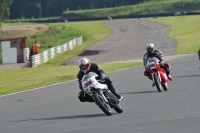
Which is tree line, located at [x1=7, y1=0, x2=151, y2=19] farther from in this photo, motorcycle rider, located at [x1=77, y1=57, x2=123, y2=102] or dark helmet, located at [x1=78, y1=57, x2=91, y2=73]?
dark helmet, located at [x1=78, y1=57, x2=91, y2=73]

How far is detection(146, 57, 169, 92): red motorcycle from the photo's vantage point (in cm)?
1758

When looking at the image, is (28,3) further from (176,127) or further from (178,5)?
(176,127)

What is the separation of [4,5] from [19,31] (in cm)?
520

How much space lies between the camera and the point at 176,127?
33.0ft

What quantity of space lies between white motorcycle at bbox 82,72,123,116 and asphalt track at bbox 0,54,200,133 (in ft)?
0.73

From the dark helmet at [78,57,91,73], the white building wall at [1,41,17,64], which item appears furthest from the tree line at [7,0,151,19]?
the dark helmet at [78,57,91,73]

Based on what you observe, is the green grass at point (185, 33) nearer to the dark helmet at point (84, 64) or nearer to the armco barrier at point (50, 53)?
the armco barrier at point (50, 53)

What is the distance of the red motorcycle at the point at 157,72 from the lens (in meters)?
17.6

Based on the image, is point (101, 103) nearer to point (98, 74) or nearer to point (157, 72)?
point (98, 74)

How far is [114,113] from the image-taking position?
42.6ft

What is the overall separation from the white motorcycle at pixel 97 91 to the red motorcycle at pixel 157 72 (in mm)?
4914

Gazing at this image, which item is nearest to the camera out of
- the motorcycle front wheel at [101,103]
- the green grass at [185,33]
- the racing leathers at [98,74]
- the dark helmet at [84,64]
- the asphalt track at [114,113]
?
the asphalt track at [114,113]

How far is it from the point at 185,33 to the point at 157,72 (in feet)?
135

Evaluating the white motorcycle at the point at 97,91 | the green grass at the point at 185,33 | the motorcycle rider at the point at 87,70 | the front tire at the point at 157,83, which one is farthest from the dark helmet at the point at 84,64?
the green grass at the point at 185,33
